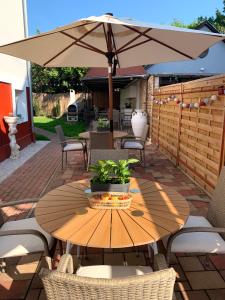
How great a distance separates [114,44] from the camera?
3941mm

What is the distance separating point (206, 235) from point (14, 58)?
25.0 ft

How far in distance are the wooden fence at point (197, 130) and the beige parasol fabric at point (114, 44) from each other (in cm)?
98

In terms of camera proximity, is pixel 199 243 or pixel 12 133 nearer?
pixel 199 243

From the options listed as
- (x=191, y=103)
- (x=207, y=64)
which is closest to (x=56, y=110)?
(x=207, y=64)

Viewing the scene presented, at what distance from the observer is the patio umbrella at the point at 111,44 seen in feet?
10.2

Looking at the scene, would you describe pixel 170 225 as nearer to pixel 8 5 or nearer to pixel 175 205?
pixel 175 205

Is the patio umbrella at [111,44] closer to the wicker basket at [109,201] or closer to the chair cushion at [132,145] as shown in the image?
the wicker basket at [109,201]

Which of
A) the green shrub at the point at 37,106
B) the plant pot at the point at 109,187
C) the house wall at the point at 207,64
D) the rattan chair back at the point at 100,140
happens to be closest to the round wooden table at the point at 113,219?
the plant pot at the point at 109,187

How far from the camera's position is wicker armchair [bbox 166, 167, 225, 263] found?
1.90 meters

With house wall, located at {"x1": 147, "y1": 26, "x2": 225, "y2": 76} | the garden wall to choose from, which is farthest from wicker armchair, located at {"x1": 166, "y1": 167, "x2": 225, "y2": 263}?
the garden wall

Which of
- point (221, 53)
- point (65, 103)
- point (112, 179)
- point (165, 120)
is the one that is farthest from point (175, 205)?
point (65, 103)

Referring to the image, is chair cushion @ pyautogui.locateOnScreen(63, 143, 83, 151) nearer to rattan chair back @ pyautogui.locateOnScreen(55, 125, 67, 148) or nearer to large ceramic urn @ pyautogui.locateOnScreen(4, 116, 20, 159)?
rattan chair back @ pyautogui.locateOnScreen(55, 125, 67, 148)

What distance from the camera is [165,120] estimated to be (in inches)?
290

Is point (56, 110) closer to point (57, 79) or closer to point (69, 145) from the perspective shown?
point (57, 79)
